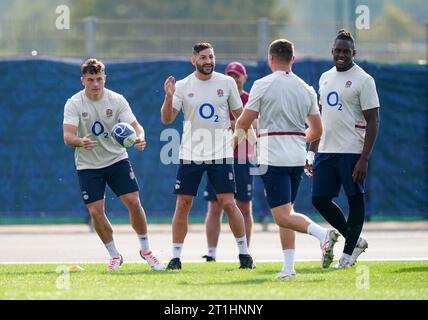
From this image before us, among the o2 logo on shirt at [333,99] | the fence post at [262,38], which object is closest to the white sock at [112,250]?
the o2 logo on shirt at [333,99]

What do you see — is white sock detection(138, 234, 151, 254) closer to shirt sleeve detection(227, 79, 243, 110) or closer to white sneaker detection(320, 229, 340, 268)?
shirt sleeve detection(227, 79, 243, 110)

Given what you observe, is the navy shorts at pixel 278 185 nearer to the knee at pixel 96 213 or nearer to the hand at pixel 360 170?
the hand at pixel 360 170

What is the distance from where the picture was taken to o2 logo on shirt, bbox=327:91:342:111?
41.4 ft

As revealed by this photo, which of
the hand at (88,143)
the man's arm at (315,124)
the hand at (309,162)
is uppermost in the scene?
the man's arm at (315,124)

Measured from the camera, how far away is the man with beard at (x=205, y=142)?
12883mm

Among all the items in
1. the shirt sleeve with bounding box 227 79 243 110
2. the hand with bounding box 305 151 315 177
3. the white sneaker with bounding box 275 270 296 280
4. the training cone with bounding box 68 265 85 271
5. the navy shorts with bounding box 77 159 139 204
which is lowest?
the training cone with bounding box 68 265 85 271

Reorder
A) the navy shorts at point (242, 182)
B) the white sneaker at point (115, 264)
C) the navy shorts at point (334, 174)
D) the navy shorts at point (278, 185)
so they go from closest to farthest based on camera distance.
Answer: the navy shorts at point (278, 185) < the navy shorts at point (334, 174) < the white sneaker at point (115, 264) < the navy shorts at point (242, 182)

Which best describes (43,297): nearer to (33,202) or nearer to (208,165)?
(208,165)

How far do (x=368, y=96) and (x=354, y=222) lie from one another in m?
1.34

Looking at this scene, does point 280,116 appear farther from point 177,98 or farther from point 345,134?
point 177,98

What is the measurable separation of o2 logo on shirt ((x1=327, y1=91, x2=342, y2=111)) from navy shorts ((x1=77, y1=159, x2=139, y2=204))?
226cm

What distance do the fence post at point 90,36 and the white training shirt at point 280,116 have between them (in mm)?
8155

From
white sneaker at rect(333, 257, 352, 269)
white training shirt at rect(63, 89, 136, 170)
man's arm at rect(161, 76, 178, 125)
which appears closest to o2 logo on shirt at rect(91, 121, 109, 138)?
white training shirt at rect(63, 89, 136, 170)
